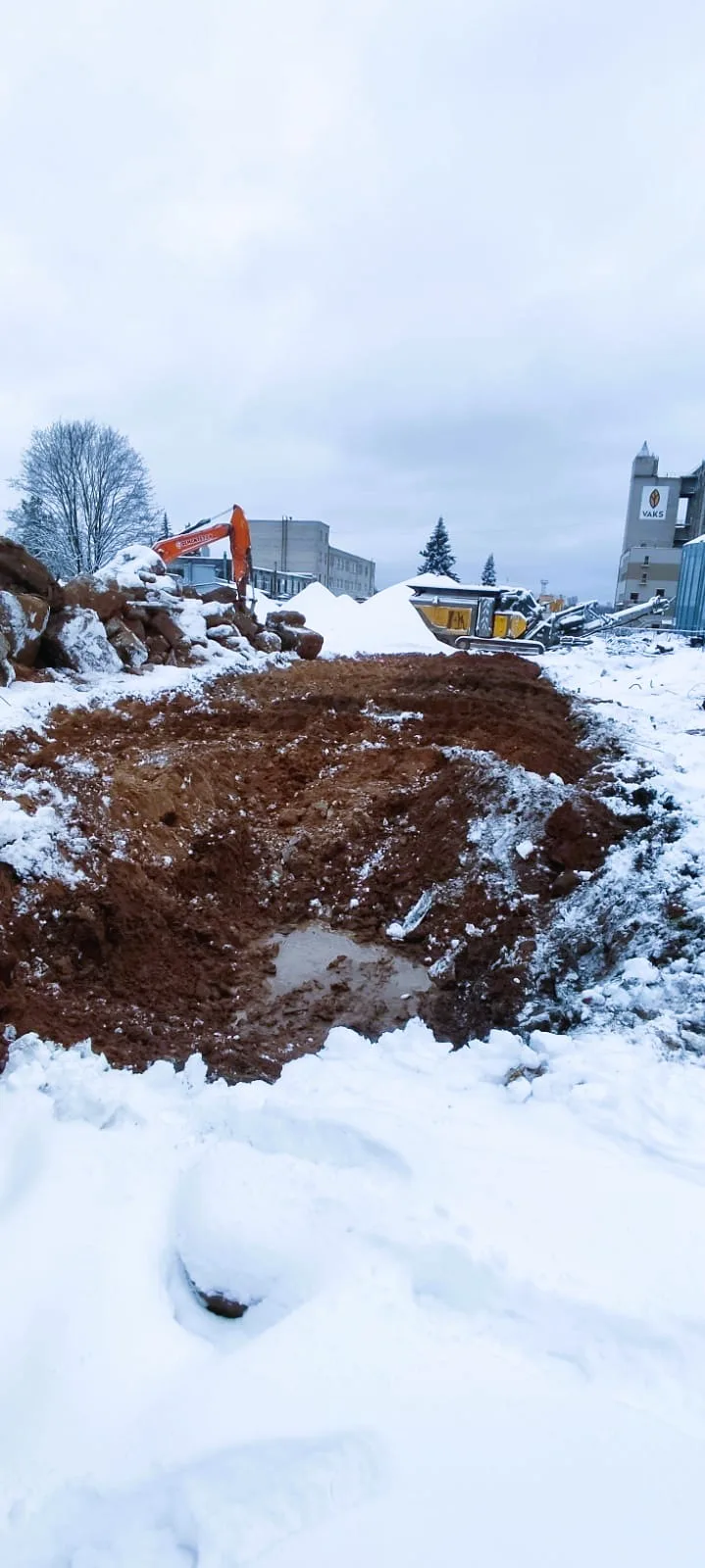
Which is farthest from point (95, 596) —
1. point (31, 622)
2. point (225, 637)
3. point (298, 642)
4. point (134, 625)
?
point (298, 642)

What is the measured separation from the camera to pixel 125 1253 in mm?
2586

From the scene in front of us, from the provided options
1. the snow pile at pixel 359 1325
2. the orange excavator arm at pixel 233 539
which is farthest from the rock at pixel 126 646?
the snow pile at pixel 359 1325

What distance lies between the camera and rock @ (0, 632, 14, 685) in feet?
27.8

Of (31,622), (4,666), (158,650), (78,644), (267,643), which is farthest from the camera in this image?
(267,643)

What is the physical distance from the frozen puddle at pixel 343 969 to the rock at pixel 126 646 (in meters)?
6.36

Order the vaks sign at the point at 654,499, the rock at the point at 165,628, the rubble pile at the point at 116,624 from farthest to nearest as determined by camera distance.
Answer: the vaks sign at the point at 654,499 → the rock at the point at 165,628 → the rubble pile at the point at 116,624

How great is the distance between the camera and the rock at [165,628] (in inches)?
472

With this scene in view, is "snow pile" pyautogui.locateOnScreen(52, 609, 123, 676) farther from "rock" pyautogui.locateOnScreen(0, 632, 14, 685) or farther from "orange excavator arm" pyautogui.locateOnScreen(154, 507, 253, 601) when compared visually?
"orange excavator arm" pyautogui.locateOnScreen(154, 507, 253, 601)

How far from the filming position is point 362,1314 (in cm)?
225

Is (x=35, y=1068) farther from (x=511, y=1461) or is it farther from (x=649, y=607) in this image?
(x=649, y=607)

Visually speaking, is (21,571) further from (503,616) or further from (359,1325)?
(503,616)

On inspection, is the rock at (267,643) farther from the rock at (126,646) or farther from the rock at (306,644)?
the rock at (126,646)

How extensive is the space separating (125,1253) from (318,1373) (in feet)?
2.84

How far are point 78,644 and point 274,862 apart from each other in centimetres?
524
